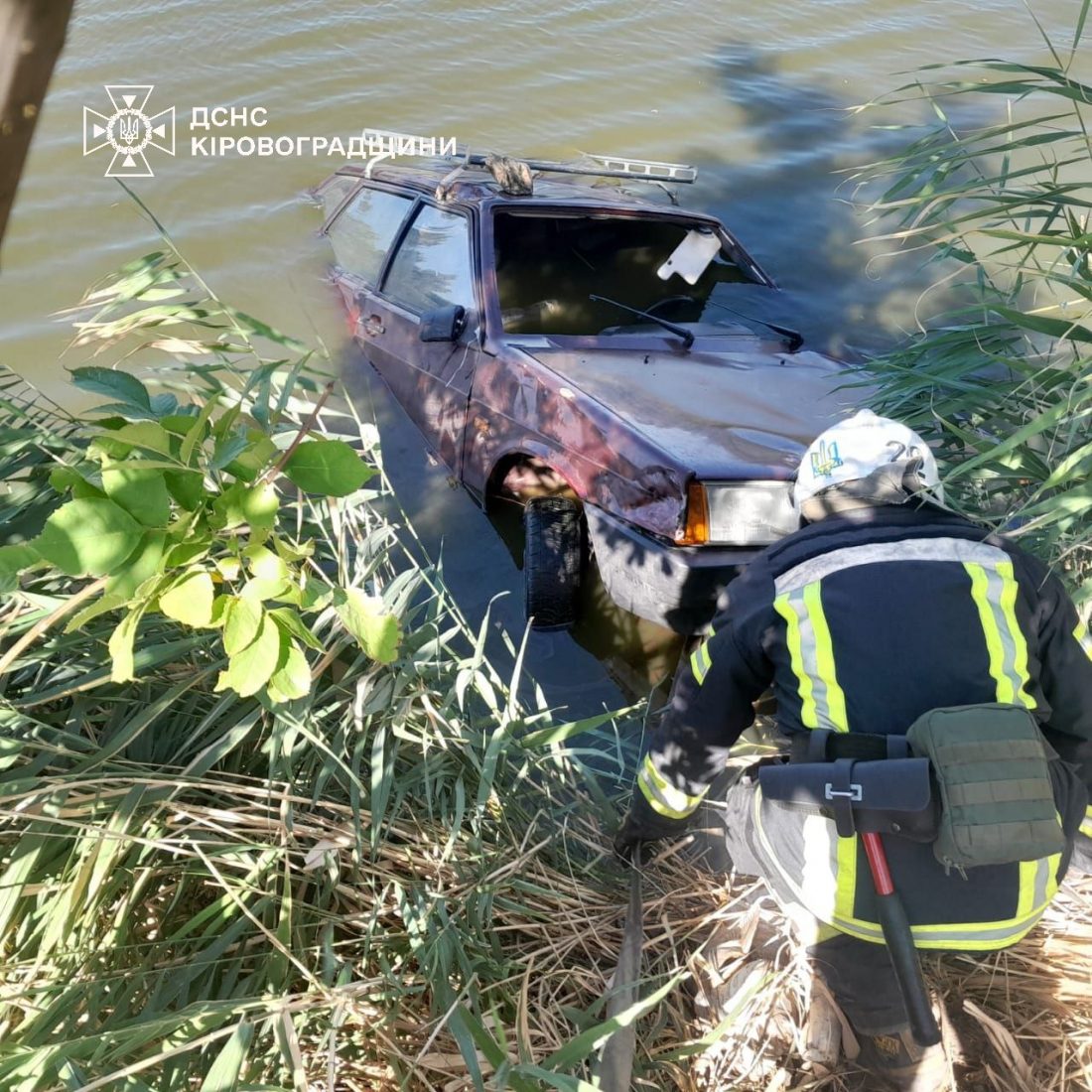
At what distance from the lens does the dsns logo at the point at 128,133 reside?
765 centimetres

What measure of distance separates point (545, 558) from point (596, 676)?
20.6 inches

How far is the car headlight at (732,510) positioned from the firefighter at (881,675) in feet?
2.79

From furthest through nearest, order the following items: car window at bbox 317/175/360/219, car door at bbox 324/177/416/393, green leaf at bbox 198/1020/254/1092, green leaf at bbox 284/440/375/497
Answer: car window at bbox 317/175/360/219, car door at bbox 324/177/416/393, green leaf at bbox 198/1020/254/1092, green leaf at bbox 284/440/375/497

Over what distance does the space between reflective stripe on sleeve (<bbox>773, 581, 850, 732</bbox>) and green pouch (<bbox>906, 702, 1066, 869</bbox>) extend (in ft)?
0.73

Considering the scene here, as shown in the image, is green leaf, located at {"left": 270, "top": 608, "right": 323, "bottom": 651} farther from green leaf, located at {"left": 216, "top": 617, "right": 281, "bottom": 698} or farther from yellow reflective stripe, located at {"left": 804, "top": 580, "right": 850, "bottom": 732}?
yellow reflective stripe, located at {"left": 804, "top": 580, "right": 850, "bottom": 732}

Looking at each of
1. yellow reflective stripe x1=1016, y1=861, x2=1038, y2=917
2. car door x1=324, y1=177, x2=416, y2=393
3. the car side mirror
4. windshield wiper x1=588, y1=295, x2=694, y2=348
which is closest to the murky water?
car door x1=324, y1=177, x2=416, y2=393

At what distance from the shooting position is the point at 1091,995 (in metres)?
2.39

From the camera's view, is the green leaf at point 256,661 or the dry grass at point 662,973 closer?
the green leaf at point 256,661

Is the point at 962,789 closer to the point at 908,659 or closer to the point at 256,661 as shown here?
the point at 908,659

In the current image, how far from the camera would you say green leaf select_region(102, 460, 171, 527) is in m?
1.25

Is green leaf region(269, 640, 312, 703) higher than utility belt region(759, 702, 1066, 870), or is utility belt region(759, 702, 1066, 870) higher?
green leaf region(269, 640, 312, 703)

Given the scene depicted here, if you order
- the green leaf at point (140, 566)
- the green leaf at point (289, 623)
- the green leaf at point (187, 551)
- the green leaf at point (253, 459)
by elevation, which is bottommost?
the green leaf at point (289, 623)

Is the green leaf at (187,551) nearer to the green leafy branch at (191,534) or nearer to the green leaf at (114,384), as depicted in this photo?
the green leafy branch at (191,534)

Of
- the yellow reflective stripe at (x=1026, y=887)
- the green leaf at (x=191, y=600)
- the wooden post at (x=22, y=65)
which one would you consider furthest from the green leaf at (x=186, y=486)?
the yellow reflective stripe at (x=1026, y=887)
